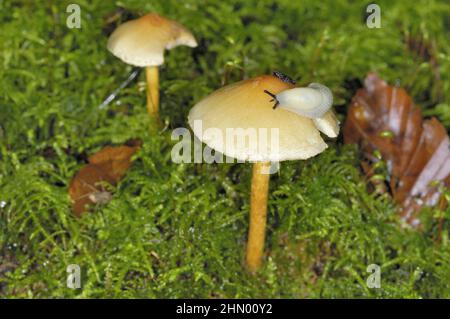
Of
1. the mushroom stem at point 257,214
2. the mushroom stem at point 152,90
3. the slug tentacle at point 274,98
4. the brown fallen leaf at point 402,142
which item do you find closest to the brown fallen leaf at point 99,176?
the mushroom stem at point 152,90

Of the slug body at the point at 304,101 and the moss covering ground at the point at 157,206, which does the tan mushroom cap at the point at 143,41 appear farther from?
the slug body at the point at 304,101

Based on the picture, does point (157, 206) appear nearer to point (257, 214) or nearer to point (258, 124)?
point (257, 214)

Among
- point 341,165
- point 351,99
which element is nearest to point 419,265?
point 341,165

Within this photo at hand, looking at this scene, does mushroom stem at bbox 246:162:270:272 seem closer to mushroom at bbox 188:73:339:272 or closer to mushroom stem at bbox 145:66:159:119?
mushroom at bbox 188:73:339:272

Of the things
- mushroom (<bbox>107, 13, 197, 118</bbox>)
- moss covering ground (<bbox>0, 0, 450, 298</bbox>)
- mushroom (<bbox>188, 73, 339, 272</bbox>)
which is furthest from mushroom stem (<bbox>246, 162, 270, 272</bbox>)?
mushroom (<bbox>107, 13, 197, 118</bbox>)

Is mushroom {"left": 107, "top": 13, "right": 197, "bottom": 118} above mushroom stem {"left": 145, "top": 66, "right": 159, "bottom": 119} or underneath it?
above

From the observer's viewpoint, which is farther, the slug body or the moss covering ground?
the moss covering ground

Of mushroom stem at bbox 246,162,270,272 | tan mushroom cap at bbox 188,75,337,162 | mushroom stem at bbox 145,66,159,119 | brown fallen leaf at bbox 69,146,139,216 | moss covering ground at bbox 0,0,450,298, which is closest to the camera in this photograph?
tan mushroom cap at bbox 188,75,337,162
